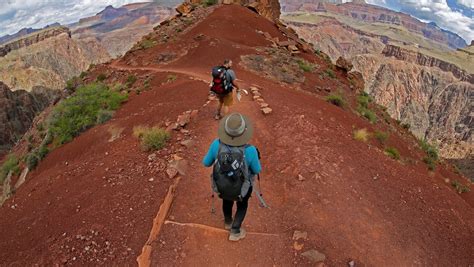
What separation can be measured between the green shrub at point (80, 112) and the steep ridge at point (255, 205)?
1798 millimetres

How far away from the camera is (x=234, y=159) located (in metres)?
5.27

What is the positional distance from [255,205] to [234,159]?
268cm

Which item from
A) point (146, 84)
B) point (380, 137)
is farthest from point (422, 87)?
point (146, 84)

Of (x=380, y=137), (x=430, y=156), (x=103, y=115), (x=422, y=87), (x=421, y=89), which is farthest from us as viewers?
(x=422, y=87)

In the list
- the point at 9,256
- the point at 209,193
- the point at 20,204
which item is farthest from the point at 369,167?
the point at 20,204

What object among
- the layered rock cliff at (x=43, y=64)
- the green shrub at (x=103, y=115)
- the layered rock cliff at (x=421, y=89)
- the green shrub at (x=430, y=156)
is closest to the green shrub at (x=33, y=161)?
the green shrub at (x=103, y=115)

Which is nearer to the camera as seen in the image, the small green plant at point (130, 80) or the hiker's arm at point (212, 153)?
the hiker's arm at point (212, 153)

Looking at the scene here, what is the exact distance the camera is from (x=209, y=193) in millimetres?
7914

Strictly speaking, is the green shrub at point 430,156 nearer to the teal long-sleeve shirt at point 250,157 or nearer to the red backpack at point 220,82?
the red backpack at point 220,82

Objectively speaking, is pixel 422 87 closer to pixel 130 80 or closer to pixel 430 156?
pixel 430 156

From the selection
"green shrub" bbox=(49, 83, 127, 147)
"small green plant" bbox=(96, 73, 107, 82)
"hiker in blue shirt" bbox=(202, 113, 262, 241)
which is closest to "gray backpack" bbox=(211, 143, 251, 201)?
"hiker in blue shirt" bbox=(202, 113, 262, 241)

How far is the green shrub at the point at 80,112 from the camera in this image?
14.5 metres

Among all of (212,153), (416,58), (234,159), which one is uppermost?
(234,159)

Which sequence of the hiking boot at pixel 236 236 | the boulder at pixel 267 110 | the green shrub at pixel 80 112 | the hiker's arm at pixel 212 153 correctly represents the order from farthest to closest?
1. the green shrub at pixel 80 112
2. the boulder at pixel 267 110
3. the hiking boot at pixel 236 236
4. the hiker's arm at pixel 212 153
